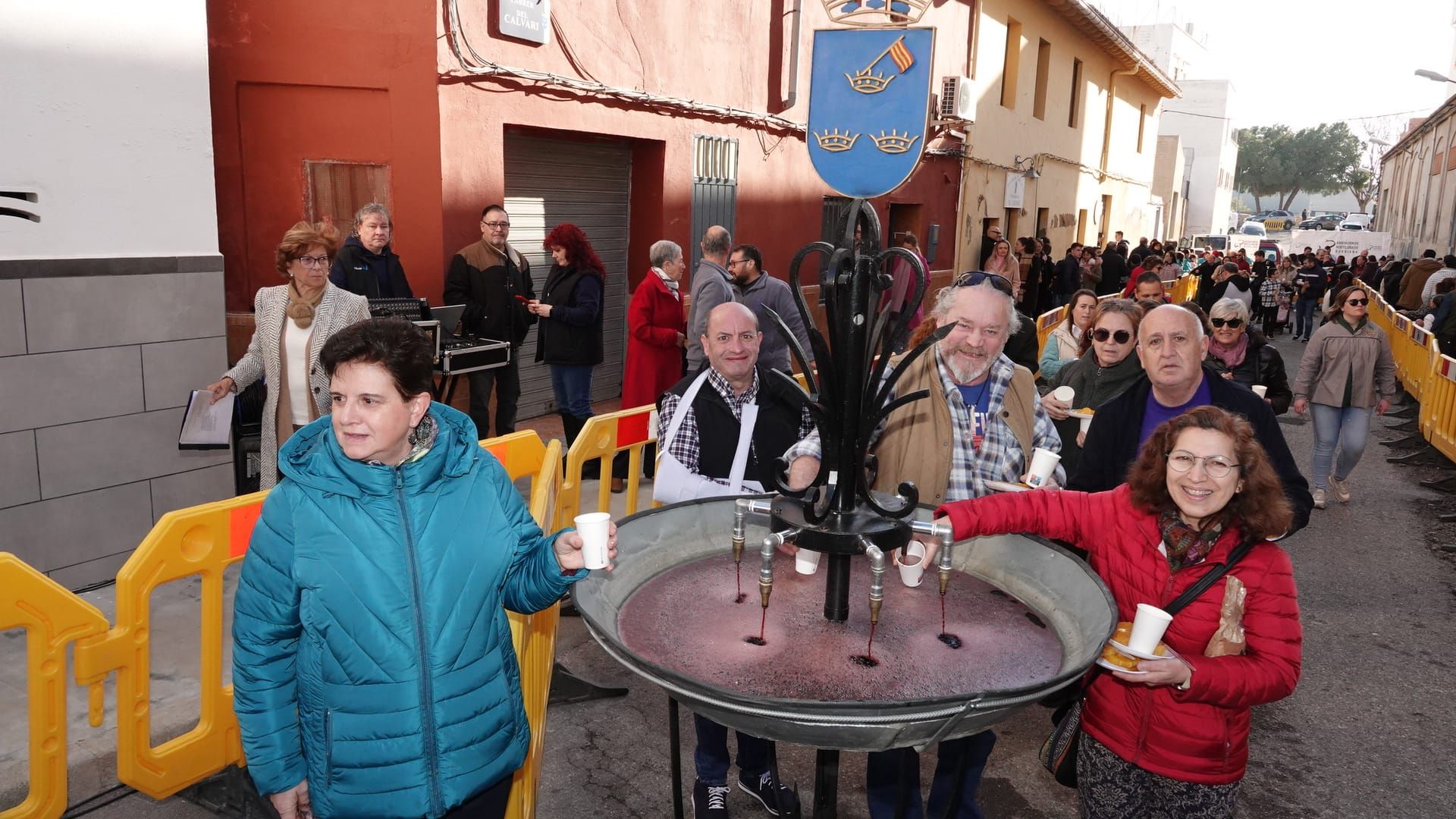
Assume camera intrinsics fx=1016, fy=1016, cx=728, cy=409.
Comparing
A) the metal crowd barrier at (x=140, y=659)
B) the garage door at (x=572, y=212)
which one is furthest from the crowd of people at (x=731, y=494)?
the garage door at (x=572, y=212)

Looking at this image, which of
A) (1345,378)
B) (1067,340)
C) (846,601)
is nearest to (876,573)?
(846,601)

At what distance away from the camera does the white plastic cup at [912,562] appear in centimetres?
284

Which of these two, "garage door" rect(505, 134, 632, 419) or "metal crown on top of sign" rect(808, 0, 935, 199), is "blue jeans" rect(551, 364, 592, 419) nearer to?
"garage door" rect(505, 134, 632, 419)

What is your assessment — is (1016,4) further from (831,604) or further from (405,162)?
(831,604)

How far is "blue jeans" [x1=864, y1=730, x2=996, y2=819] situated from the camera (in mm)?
3367

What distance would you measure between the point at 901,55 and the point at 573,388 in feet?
18.5

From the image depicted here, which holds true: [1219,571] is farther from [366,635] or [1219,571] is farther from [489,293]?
[489,293]

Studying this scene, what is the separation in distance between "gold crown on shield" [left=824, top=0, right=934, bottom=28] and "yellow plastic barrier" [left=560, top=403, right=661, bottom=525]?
8.28 m

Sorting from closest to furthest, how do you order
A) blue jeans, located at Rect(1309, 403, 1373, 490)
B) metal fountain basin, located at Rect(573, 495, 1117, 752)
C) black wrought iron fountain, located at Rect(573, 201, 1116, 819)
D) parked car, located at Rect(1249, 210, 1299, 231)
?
metal fountain basin, located at Rect(573, 495, 1117, 752) < black wrought iron fountain, located at Rect(573, 201, 1116, 819) < blue jeans, located at Rect(1309, 403, 1373, 490) < parked car, located at Rect(1249, 210, 1299, 231)

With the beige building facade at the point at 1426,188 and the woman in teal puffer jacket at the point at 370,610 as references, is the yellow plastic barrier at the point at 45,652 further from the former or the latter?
the beige building facade at the point at 1426,188

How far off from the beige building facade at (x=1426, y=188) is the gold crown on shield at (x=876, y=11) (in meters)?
23.3

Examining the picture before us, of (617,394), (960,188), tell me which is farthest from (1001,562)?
(960,188)

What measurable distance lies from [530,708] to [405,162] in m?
5.60

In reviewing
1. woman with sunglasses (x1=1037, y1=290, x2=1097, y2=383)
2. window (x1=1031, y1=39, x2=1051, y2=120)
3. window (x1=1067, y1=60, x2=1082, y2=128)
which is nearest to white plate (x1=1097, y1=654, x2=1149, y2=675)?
woman with sunglasses (x1=1037, y1=290, x2=1097, y2=383)
